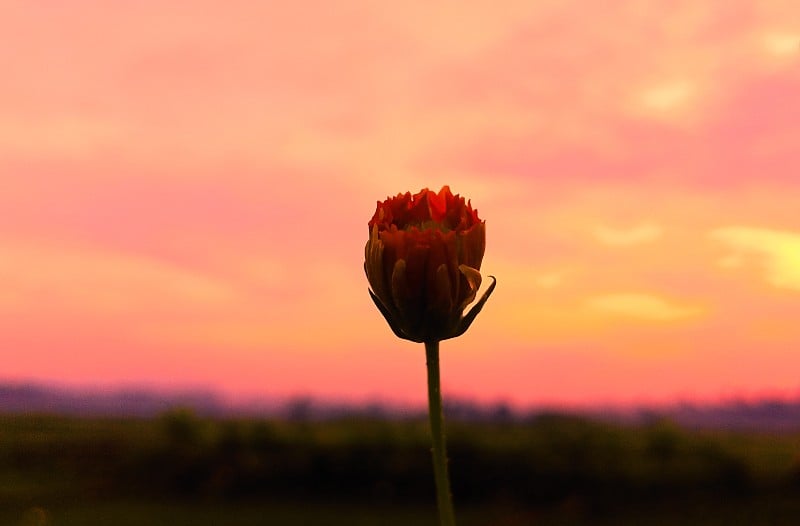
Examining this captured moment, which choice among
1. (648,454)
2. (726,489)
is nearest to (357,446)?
(648,454)

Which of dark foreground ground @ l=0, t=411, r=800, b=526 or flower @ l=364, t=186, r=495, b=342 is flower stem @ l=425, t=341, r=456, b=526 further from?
dark foreground ground @ l=0, t=411, r=800, b=526

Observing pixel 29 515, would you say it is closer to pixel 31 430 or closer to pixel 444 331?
pixel 31 430

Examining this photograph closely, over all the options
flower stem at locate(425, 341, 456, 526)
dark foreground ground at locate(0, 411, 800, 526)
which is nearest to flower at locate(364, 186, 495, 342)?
flower stem at locate(425, 341, 456, 526)

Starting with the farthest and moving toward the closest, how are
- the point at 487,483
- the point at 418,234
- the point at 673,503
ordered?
the point at 487,483 → the point at 673,503 → the point at 418,234

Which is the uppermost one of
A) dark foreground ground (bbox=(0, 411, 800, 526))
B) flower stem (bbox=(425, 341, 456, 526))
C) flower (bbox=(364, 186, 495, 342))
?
flower (bbox=(364, 186, 495, 342))

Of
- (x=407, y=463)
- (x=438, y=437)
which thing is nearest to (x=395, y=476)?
(x=407, y=463)

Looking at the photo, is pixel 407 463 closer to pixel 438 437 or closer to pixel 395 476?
pixel 395 476

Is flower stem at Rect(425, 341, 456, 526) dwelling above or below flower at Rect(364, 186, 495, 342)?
below
